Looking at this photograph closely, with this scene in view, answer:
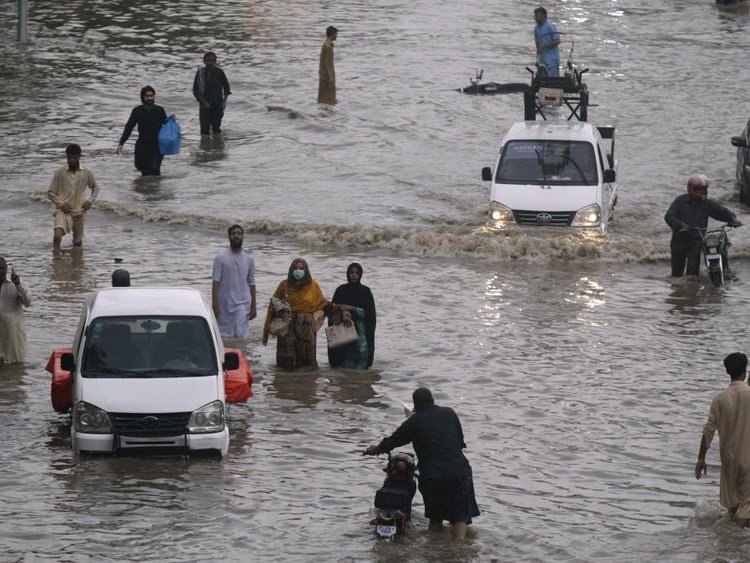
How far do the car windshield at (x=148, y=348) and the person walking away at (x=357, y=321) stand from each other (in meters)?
2.63

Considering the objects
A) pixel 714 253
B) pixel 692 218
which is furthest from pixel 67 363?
pixel 692 218

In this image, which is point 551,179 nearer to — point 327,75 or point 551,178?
point 551,178

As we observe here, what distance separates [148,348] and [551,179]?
421 inches

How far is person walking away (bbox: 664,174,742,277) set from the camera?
21406 mm

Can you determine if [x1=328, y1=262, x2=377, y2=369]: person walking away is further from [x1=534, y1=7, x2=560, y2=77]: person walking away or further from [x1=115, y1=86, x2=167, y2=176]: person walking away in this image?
[x1=534, y1=7, x2=560, y2=77]: person walking away

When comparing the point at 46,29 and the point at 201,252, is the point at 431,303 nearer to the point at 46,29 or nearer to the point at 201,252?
the point at 201,252

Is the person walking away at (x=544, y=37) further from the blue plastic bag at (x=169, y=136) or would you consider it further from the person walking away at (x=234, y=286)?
the person walking away at (x=234, y=286)

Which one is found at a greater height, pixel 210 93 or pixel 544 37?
pixel 544 37

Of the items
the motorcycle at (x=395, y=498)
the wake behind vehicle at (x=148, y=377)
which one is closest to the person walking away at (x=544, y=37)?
the wake behind vehicle at (x=148, y=377)

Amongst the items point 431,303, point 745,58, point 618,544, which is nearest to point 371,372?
point 431,303

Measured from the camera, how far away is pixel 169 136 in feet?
88.5

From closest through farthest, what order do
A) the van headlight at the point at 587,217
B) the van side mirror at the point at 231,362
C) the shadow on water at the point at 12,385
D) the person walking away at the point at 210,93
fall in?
the van side mirror at the point at 231,362
the shadow on water at the point at 12,385
the van headlight at the point at 587,217
the person walking away at the point at 210,93

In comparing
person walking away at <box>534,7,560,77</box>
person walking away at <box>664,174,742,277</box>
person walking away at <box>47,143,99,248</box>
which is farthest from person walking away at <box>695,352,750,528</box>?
person walking away at <box>534,7,560,77</box>

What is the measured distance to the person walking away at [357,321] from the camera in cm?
1644
